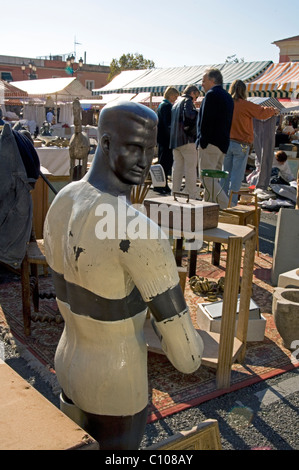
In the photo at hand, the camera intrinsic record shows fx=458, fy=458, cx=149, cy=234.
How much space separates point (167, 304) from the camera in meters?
1.28

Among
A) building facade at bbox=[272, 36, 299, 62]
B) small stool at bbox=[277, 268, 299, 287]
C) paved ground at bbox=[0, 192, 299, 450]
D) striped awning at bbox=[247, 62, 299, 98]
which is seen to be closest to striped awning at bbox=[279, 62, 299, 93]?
striped awning at bbox=[247, 62, 299, 98]

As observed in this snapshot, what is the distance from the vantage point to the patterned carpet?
293 cm

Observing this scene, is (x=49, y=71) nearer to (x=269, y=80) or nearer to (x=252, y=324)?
(x=269, y=80)

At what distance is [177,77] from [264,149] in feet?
16.1

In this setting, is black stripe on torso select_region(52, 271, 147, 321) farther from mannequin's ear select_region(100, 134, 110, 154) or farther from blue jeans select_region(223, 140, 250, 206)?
blue jeans select_region(223, 140, 250, 206)

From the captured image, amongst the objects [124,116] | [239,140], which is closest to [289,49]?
[239,140]

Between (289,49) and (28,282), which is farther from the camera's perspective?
(289,49)

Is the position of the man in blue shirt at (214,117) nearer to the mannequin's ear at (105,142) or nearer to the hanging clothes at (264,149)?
the mannequin's ear at (105,142)

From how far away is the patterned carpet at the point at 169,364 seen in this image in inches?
115

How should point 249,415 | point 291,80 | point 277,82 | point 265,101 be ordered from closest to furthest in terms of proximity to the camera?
point 249,415
point 291,80
point 277,82
point 265,101

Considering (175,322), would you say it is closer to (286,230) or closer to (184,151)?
(286,230)

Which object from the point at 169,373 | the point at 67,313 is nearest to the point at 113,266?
the point at 67,313

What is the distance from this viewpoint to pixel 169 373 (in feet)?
10.6

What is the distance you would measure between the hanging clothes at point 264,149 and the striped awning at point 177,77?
2119 mm
